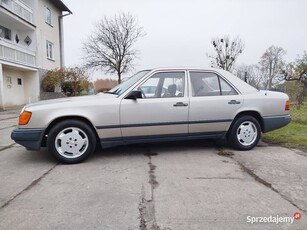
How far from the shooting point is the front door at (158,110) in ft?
14.0

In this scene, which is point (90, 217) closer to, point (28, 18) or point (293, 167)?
point (293, 167)

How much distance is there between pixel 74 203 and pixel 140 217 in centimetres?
82

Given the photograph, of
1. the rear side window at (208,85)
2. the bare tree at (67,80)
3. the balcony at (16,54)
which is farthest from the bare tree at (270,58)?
the rear side window at (208,85)

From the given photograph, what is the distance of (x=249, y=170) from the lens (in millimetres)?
3785

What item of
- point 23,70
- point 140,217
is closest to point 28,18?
point 23,70

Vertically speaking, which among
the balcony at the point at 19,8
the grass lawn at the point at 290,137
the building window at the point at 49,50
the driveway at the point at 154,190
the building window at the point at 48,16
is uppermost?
the building window at the point at 48,16

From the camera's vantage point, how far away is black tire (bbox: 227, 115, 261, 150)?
4.84m

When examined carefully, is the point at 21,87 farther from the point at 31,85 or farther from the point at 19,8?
the point at 19,8

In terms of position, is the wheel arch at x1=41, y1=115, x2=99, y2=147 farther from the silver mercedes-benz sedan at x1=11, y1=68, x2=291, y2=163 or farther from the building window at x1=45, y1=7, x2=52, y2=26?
the building window at x1=45, y1=7, x2=52, y2=26

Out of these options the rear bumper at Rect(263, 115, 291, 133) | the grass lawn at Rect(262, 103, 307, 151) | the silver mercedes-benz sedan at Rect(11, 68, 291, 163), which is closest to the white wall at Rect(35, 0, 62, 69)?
the silver mercedes-benz sedan at Rect(11, 68, 291, 163)

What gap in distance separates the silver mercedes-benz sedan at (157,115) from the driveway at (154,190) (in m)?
0.38

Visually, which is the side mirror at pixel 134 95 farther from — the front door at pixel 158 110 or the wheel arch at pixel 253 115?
the wheel arch at pixel 253 115

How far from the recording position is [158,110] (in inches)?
172

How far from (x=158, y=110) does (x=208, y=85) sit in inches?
46.7
